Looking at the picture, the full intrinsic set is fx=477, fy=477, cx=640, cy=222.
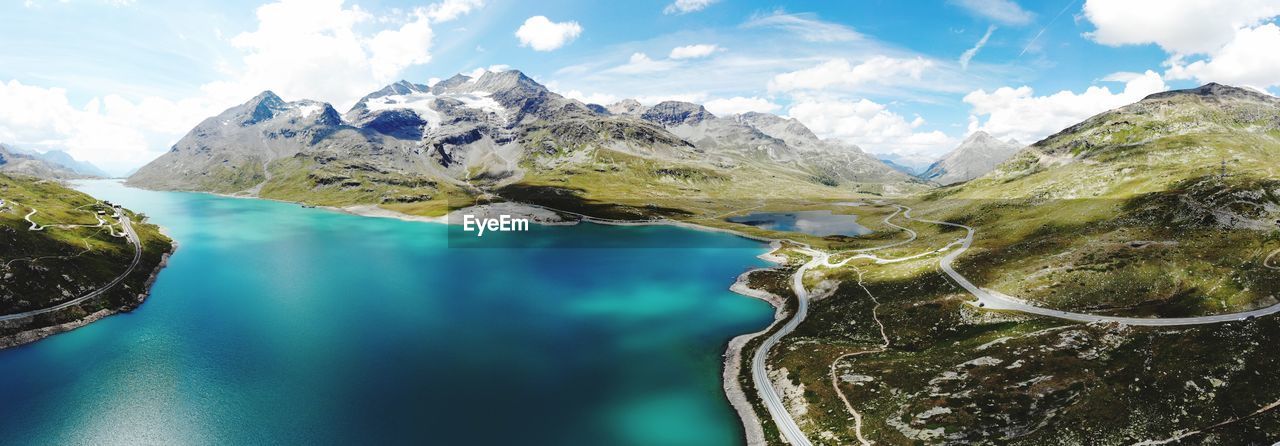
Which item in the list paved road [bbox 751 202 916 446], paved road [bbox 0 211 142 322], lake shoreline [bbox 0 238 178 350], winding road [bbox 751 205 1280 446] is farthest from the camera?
paved road [bbox 0 211 142 322]

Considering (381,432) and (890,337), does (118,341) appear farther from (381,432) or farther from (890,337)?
(890,337)

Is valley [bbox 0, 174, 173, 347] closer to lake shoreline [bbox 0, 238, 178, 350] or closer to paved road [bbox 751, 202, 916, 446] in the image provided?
lake shoreline [bbox 0, 238, 178, 350]

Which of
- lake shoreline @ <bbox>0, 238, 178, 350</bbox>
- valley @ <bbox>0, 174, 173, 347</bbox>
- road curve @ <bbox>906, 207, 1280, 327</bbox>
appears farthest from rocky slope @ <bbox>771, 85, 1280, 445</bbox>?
valley @ <bbox>0, 174, 173, 347</bbox>

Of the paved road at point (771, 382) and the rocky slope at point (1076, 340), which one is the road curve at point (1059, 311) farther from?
the paved road at point (771, 382)

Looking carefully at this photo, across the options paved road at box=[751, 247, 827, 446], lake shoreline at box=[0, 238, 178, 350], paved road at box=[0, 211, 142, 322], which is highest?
paved road at box=[0, 211, 142, 322]

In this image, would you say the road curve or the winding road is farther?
the road curve

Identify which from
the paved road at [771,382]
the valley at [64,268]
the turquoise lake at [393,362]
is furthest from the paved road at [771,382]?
the valley at [64,268]

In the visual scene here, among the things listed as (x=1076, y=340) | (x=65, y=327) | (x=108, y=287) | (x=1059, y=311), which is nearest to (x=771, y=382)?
(x=1076, y=340)

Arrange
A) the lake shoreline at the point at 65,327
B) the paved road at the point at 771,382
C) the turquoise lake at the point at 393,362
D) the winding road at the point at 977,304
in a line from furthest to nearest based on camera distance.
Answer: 1. the lake shoreline at the point at 65,327
2. the winding road at the point at 977,304
3. the paved road at the point at 771,382
4. the turquoise lake at the point at 393,362
